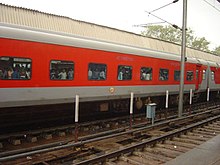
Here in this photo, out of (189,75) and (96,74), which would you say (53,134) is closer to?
(96,74)

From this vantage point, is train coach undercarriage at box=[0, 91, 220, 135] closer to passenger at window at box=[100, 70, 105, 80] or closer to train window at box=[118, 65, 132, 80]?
train window at box=[118, 65, 132, 80]

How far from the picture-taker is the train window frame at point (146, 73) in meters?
12.7

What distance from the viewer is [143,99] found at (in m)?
14.1

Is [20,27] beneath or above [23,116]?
above

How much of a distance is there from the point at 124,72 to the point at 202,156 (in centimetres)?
600

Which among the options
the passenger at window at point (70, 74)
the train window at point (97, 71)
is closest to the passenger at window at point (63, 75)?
the passenger at window at point (70, 74)

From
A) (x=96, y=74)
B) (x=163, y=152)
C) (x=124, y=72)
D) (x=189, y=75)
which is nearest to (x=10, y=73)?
(x=96, y=74)

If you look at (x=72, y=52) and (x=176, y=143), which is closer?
(x=176, y=143)

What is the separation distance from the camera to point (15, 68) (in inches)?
307

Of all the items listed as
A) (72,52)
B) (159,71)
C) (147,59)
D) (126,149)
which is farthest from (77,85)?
(159,71)

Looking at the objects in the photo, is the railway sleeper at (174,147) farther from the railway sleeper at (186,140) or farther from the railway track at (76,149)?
the railway sleeper at (186,140)

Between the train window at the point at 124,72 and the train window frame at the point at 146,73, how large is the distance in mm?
922

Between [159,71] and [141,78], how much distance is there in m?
1.85

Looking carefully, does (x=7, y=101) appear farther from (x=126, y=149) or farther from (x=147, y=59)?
(x=147, y=59)
